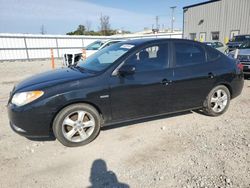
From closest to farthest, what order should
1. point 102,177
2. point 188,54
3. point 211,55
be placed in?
1. point 102,177
2. point 188,54
3. point 211,55

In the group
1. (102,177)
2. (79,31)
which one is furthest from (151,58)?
(79,31)

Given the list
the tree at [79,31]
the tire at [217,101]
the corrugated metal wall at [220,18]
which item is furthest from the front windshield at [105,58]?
the tree at [79,31]

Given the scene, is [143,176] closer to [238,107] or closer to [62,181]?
[62,181]

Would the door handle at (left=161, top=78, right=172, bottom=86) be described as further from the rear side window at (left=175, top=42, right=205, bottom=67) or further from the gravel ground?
the gravel ground

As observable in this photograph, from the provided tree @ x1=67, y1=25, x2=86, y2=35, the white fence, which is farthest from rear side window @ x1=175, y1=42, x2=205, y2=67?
Answer: tree @ x1=67, y1=25, x2=86, y2=35

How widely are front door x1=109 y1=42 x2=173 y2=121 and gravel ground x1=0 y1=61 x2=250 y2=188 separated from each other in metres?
0.47

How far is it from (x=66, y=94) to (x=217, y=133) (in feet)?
9.02

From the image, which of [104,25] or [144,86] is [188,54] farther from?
[104,25]

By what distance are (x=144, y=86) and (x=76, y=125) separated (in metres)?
1.32

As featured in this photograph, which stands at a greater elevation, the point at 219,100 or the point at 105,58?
the point at 105,58

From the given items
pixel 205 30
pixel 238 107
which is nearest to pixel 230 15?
pixel 205 30

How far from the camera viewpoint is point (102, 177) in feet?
8.31

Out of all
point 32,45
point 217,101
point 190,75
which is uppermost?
point 32,45

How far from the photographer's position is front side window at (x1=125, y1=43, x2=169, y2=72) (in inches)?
134
